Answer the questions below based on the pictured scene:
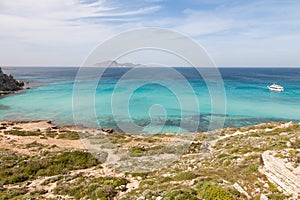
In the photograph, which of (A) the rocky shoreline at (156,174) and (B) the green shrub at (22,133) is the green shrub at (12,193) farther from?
(B) the green shrub at (22,133)

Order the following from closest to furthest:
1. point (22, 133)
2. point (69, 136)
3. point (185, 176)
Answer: point (185, 176) → point (69, 136) → point (22, 133)

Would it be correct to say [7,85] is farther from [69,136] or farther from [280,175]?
[280,175]

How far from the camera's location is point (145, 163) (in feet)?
59.2

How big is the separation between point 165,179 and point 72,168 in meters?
8.20

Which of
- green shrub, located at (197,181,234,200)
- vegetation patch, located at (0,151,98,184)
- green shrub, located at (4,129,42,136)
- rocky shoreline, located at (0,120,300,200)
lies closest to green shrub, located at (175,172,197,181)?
rocky shoreline, located at (0,120,300,200)

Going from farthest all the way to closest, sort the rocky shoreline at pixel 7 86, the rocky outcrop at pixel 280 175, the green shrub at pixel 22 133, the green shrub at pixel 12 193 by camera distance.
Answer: the rocky shoreline at pixel 7 86 < the green shrub at pixel 22 133 < the green shrub at pixel 12 193 < the rocky outcrop at pixel 280 175

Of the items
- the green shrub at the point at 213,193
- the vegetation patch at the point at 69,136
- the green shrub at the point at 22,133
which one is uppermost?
the green shrub at the point at 213,193

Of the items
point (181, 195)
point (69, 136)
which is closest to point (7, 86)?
point (69, 136)

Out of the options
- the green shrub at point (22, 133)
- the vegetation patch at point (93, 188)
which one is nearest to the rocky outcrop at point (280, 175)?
the vegetation patch at point (93, 188)

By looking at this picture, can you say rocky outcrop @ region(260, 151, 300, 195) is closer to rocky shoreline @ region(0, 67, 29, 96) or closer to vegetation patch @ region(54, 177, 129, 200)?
vegetation patch @ region(54, 177, 129, 200)

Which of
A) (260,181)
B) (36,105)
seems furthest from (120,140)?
(36,105)

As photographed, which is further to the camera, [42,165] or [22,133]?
[22,133]

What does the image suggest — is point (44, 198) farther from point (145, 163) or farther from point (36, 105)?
point (36, 105)

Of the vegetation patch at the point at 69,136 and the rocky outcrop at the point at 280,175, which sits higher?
the rocky outcrop at the point at 280,175
